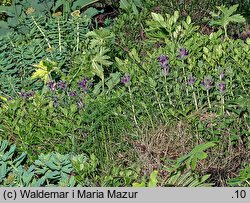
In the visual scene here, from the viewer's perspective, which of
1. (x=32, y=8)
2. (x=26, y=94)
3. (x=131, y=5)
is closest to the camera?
(x=26, y=94)

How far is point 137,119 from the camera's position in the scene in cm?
446

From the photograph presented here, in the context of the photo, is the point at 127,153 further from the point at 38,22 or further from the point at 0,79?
the point at 38,22

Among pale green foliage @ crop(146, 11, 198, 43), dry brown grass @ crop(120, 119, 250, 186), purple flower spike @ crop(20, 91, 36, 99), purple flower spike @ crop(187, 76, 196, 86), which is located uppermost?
pale green foliage @ crop(146, 11, 198, 43)

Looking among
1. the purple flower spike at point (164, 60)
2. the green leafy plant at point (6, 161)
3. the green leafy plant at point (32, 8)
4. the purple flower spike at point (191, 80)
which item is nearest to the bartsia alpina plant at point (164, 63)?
the purple flower spike at point (164, 60)

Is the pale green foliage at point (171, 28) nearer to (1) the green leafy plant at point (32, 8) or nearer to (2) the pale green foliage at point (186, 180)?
(1) the green leafy plant at point (32, 8)

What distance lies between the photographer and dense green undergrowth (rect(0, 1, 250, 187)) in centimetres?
386

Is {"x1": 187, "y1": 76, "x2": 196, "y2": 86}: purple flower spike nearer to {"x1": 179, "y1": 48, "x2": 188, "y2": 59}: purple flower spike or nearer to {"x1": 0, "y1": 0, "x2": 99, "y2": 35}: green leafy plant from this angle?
{"x1": 179, "y1": 48, "x2": 188, "y2": 59}: purple flower spike

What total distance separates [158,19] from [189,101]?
648 mm

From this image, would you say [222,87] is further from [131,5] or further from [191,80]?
[131,5]

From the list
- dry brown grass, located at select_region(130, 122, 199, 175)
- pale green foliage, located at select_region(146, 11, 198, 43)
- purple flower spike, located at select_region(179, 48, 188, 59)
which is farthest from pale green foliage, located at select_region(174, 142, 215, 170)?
pale green foliage, located at select_region(146, 11, 198, 43)

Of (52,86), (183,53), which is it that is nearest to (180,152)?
(183,53)
